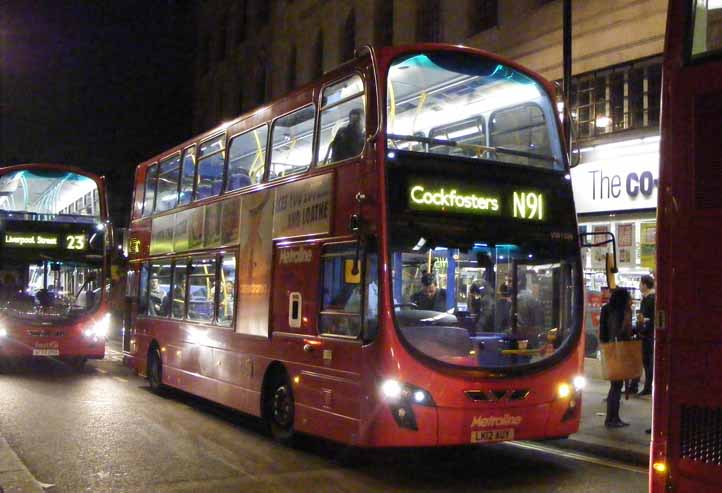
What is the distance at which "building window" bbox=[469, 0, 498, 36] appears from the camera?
726 inches

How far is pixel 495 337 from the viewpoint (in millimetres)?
8555

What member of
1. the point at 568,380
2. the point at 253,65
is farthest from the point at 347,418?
the point at 253,65

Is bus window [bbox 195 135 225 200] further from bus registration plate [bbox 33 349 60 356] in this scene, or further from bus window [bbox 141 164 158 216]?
bus registration plate [bbox 33 349 60 356]

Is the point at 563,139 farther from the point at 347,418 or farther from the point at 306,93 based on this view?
the point at 347,418

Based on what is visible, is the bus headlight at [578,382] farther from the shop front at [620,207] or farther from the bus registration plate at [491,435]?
the shop front at [620,207]

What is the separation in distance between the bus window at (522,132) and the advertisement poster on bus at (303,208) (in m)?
1.89

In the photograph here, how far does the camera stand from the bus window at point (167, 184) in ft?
45.9

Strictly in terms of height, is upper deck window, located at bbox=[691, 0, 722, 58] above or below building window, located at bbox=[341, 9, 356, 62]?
below

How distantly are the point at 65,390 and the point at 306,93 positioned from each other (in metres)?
7.73

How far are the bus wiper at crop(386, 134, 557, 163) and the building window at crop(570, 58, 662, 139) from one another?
19.7 feet

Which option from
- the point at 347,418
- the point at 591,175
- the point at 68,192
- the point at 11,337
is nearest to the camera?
the point at 347,418

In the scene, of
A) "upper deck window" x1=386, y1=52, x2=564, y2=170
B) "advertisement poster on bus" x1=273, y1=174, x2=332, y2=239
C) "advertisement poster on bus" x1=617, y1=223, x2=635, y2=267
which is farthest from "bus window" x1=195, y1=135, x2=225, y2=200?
"advertisement poster on bus" x1=617, y1=223, x2=635, y2=267

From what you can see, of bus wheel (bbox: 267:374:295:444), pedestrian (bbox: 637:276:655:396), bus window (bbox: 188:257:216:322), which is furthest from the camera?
pedestrian (bbox: 637:276:655:396)

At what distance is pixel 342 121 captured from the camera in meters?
8.88
